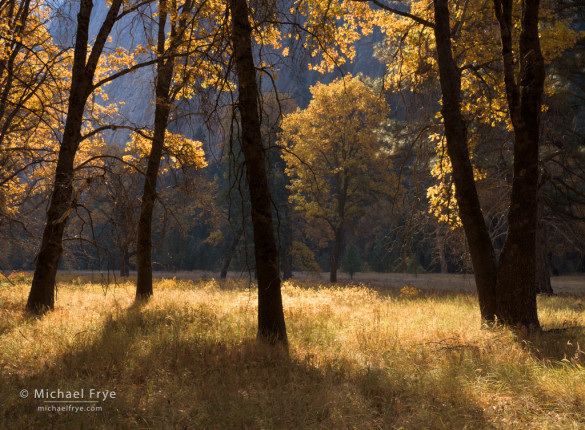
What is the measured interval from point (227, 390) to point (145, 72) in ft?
32.7

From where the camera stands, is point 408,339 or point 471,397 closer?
point 471,397

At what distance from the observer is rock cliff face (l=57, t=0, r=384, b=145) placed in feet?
27.3

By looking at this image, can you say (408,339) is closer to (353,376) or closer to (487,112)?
(353,376)

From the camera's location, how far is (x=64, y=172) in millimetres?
8062

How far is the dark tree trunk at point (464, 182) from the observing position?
6.89 meters

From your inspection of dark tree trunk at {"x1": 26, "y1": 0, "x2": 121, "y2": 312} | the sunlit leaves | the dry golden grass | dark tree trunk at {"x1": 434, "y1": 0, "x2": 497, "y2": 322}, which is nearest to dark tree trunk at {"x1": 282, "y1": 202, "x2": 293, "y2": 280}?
the sunlit leaves

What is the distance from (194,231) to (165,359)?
50.5 m

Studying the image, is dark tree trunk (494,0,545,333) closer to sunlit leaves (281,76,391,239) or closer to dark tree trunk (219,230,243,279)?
sunlit leaves (281,76,391,239)

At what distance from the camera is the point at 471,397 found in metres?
4.04

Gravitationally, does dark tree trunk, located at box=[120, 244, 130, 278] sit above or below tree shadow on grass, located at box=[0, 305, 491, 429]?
above

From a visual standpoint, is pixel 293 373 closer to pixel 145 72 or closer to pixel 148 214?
pixel 148 214

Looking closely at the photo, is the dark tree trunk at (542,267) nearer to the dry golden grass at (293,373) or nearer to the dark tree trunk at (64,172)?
the dry golden grass at (293,373)

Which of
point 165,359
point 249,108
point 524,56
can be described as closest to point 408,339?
point 165,359

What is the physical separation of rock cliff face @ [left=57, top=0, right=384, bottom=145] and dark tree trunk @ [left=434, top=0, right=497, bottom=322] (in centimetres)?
259
